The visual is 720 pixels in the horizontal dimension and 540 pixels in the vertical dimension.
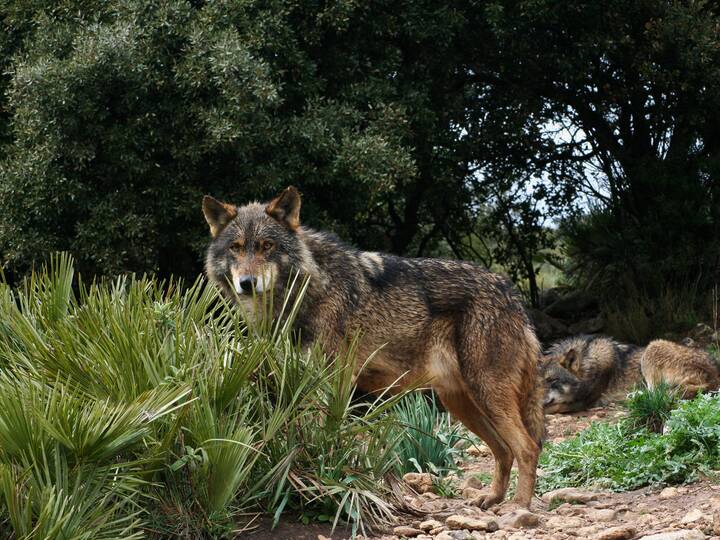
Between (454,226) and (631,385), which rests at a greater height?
(454,226)

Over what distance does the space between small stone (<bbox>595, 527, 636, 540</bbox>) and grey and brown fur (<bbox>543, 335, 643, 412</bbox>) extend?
21.1 feet

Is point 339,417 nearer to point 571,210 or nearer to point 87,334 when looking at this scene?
point 87,334

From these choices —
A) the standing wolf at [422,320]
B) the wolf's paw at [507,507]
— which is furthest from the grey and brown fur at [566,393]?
the wolf's paw at [507,507]

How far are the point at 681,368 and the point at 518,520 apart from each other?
5835 mm

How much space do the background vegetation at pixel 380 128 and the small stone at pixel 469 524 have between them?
22.8 ft

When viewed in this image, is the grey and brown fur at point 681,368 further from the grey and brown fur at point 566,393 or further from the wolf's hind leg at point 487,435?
the wolf's hind leg at point 487,435

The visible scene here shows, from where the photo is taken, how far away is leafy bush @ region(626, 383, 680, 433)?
7539mm

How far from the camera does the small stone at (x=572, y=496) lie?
643 centimetres

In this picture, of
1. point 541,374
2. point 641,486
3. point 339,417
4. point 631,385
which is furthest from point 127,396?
point 631,385

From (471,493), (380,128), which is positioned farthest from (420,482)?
(380,128)

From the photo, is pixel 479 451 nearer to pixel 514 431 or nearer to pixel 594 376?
pixel 514 431

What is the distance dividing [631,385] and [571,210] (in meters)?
5.75

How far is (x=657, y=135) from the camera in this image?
15930mm

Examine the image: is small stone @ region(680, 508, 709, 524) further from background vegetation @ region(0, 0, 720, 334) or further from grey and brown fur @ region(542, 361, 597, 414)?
background vegetation @ region(0, 0, 720, 334)
